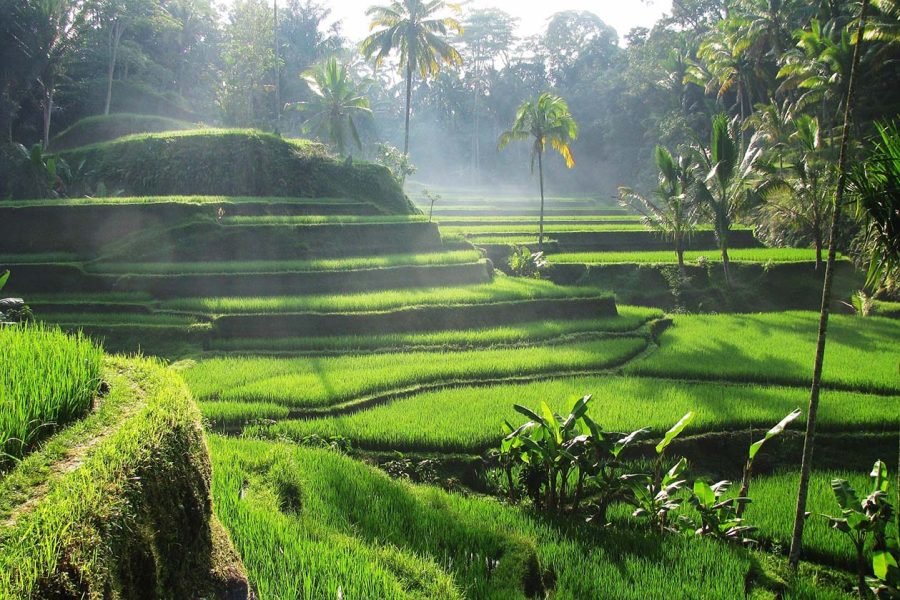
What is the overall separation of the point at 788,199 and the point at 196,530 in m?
16.1

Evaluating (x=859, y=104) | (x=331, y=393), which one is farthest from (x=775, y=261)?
(x=331, y=393)

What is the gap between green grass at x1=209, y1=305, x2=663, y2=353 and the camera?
9.20 m

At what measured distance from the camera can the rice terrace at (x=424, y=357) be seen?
116 inches

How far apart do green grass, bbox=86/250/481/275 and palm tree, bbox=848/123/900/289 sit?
9515 mm

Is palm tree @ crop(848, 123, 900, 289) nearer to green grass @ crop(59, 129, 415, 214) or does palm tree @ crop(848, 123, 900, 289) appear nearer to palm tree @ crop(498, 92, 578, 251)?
palm tree @ crop(498, 92, 578, 251)

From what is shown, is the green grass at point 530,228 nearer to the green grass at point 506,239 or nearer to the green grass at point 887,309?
the green grass at point 506,239

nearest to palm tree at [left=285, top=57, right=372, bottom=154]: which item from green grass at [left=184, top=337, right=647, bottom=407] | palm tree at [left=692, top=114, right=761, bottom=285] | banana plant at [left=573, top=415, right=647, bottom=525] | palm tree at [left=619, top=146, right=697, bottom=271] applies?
palm tree at [left=619, top=146, right=697, bottom=271]

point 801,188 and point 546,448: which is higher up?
point 801,188

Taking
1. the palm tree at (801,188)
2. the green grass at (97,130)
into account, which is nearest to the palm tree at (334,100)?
the green grass at (97,130)

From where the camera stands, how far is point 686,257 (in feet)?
52.7

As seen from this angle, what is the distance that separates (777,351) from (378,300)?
20.5 ft

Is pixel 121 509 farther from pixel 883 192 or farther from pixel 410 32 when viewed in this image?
pixel 410 32

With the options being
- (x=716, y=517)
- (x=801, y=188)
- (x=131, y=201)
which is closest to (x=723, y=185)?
(x=801, y=188)

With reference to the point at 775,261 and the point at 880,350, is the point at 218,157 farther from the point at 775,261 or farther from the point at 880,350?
the point at 880,350
